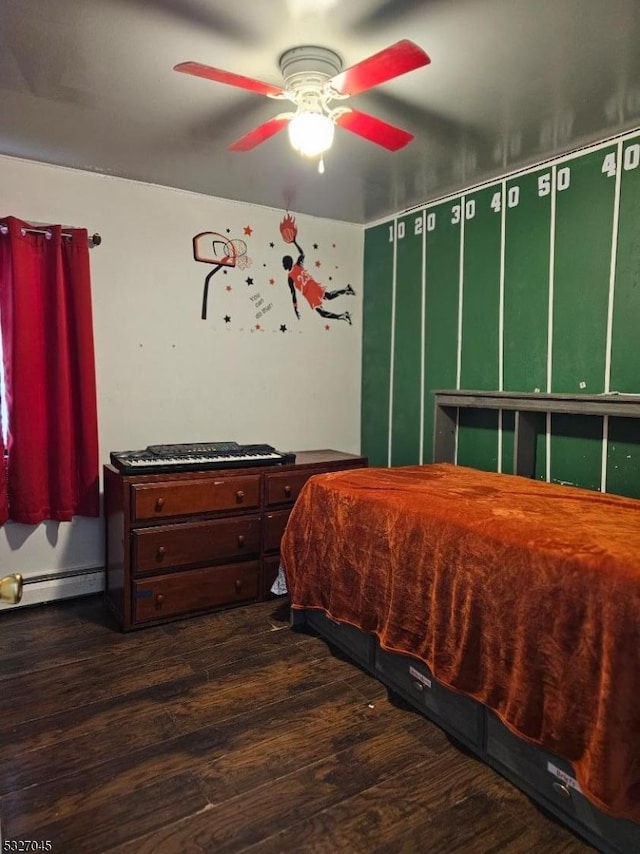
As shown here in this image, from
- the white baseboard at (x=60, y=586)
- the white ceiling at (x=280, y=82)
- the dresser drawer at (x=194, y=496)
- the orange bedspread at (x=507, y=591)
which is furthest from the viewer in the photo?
the white baseboard at (x=60, y=586)

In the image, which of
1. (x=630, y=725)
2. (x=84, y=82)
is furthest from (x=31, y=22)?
(x=630, y=725)

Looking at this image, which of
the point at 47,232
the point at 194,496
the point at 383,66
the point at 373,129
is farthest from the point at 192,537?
the point at 383,66

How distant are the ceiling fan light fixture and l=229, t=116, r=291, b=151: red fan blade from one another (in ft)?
0.14

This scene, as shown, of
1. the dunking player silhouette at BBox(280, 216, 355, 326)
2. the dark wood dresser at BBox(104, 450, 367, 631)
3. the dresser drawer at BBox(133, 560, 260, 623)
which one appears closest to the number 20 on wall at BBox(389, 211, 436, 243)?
the dunking player silhouette at BBox(280, 216, 355, 326)

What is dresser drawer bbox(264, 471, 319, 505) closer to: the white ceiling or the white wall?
the white wall

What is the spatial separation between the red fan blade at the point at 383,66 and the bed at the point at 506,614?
54.4 inches

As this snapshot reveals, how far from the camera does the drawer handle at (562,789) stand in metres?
1.56

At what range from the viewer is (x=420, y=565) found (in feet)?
6.61

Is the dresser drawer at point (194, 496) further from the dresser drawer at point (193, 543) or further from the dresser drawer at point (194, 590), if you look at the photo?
the dresser drawer at point (194, 590)

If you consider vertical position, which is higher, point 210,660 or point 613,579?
point 613,579

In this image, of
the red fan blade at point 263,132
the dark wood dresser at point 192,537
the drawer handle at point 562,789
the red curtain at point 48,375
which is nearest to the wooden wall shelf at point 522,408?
the dark wood dresser at point 192,537

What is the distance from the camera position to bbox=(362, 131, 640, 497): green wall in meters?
2.57

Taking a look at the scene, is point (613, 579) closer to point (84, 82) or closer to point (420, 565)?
point (420, 565)

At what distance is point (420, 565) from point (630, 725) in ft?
2.63
